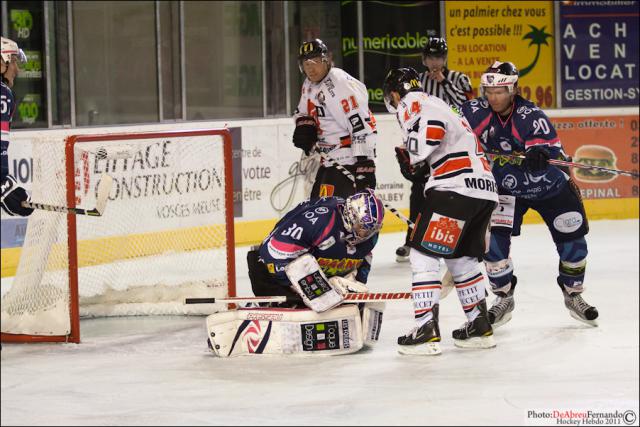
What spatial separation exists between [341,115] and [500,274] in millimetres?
1135

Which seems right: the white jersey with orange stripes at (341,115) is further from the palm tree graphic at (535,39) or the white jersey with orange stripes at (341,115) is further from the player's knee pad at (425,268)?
the palm tree graphic at (535,39)

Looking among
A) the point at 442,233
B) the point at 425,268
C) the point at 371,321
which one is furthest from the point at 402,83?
the point at 371,321

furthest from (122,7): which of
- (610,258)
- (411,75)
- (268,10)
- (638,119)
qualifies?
(411,75)

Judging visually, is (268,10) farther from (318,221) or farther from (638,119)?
(318,221)

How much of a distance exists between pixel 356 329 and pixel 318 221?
18.5 inches

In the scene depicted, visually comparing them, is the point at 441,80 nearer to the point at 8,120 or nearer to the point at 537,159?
the point at 537,159

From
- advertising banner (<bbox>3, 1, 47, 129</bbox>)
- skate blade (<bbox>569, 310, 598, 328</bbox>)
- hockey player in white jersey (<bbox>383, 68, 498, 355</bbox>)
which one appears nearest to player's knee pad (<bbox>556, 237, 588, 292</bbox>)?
skate blade (<bbox>569, 310, 598, 328</bbox>)

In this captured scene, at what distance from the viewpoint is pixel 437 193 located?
4.84m

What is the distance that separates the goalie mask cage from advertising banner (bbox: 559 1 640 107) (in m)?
4.47

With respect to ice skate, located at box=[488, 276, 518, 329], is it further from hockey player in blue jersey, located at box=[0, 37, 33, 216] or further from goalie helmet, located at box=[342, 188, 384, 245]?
hockey player in blue jersey, located at box=[0, 37, 33, 216]

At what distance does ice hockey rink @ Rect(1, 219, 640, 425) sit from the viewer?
4.07m

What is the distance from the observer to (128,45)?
11.8 m

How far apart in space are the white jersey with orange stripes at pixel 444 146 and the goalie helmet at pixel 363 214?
23 centimetres

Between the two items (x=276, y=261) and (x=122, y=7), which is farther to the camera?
(x=122, y=7)
